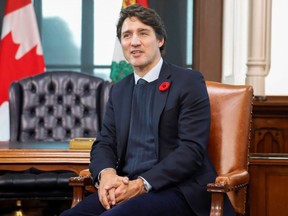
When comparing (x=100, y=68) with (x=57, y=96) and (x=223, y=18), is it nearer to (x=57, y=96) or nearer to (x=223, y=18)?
(x=223, y=18)

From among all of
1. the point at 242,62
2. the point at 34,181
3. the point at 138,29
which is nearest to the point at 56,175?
the point at 34,181

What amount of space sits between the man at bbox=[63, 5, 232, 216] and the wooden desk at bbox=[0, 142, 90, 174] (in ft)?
1.84

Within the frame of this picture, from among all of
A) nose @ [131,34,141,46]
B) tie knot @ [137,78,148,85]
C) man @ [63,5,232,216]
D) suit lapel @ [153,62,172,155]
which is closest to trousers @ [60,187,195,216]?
man @ [63,5,232,216]

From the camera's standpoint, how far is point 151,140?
10.7 ft

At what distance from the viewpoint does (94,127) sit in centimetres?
518

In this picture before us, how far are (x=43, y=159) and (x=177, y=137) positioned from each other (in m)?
1.02

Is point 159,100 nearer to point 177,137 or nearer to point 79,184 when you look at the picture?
point 177,137

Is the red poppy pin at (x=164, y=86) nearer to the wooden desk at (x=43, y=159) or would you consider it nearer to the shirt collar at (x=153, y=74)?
the shirt collar at (x=153, y=74)

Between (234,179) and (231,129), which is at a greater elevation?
(231,129)

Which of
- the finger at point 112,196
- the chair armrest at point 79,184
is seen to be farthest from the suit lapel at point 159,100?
the chair armrest at point 79,184

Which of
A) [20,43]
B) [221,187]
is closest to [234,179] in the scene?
[221,187]

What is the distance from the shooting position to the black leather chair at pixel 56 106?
203 inches

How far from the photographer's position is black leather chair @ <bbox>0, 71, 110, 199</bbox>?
16.9 ft

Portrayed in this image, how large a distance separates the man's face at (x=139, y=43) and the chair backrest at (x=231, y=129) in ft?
1.38
